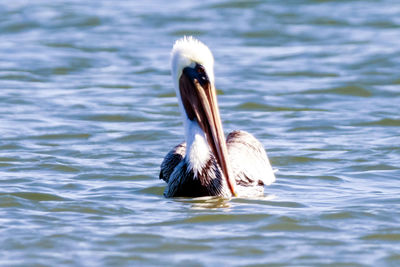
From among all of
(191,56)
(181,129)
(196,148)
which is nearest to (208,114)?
(196,148)

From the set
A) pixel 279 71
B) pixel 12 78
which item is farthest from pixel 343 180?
pixel 12 78

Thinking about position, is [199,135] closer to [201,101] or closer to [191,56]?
[201,101]

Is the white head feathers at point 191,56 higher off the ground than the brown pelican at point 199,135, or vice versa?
the white head feathers at point 191,56

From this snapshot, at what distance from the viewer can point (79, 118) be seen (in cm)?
1099

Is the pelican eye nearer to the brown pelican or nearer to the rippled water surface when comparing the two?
the brown pelican

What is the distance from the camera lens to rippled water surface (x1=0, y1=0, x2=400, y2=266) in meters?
6.16

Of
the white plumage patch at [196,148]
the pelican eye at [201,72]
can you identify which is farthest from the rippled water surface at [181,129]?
the pelican eye at [201,72]

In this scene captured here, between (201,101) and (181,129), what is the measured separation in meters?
3.20

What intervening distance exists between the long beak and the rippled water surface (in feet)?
1.36

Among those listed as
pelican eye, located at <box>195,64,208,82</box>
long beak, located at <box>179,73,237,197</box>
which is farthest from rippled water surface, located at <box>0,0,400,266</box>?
pelican eye, located at <box>195,64,208,82</box>

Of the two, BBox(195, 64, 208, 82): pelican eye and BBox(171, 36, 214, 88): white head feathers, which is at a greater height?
BBox(171, 36, 214, 88): white head feathers

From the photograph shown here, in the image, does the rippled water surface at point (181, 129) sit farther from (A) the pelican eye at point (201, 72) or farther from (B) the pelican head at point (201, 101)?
(A) the pelican eye at point (201, 72)

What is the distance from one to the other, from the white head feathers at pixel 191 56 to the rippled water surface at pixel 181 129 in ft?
3.62

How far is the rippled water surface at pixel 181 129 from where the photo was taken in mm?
6156
